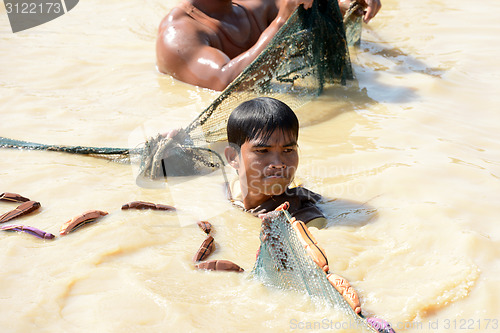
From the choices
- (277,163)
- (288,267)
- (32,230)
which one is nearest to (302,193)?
(277,163)

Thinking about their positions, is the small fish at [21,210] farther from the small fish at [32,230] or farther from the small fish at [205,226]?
the small fish at [205,226]

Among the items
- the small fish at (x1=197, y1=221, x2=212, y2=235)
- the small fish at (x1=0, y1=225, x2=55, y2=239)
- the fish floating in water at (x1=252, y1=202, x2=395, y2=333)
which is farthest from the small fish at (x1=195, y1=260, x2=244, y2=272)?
the small fish at (x1=0, y1=225, x2=55, y2=239)

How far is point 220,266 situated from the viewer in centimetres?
209

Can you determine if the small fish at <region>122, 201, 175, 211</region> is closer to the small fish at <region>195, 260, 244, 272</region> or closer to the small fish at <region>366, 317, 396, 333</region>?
the small fish at <region>195, 260, 244, 272</region>

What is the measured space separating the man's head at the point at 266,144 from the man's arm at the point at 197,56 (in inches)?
52.0

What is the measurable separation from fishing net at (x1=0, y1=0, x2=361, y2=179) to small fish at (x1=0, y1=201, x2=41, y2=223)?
617 mm

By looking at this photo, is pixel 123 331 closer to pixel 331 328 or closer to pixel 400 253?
pixel 331 328

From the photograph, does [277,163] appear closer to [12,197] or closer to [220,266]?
[220,266]

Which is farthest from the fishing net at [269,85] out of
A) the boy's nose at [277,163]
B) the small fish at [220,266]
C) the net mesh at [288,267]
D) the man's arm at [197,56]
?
the net mesh at [288,267]

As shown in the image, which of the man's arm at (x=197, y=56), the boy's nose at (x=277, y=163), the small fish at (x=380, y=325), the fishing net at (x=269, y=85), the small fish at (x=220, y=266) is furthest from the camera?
the man's arm at (x=197, y=56)

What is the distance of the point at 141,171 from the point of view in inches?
118

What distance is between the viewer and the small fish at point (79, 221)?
7.71 feet

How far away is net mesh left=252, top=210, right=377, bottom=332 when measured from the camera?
71.8 inches

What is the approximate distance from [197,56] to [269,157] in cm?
196
